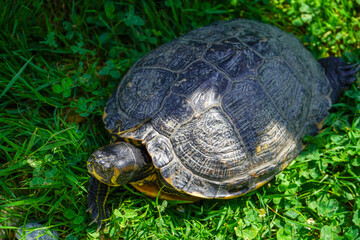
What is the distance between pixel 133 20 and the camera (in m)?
4.01

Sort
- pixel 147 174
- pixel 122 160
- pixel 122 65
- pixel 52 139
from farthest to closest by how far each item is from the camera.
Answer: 1. pixel 122 65
2. pixel 52 139
3. pixel 147 174
4. pixel 122 160

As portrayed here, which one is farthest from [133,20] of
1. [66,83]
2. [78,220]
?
[78,220]

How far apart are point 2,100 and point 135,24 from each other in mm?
1821

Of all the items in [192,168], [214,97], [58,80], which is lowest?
[192,168]

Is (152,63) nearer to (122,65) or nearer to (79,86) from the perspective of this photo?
(122,65)

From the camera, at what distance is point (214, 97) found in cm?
294

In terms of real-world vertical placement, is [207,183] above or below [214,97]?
below

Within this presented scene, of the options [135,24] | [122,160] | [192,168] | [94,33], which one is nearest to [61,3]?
[94,33]

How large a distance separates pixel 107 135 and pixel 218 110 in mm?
1405

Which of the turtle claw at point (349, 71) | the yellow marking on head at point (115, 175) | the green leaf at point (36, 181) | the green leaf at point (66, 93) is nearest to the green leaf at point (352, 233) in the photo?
the turtle claw at point (349, 71)

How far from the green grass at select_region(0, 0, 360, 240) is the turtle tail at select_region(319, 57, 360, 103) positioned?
0.12 m

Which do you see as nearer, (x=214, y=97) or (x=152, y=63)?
(x=214, y=97)

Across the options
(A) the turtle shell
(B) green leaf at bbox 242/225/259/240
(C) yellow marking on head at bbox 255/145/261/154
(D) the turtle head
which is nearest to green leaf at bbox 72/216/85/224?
(D) the turtle head

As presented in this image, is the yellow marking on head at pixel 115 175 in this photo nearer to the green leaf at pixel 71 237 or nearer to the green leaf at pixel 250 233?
the green leaf at pixel 71 237
